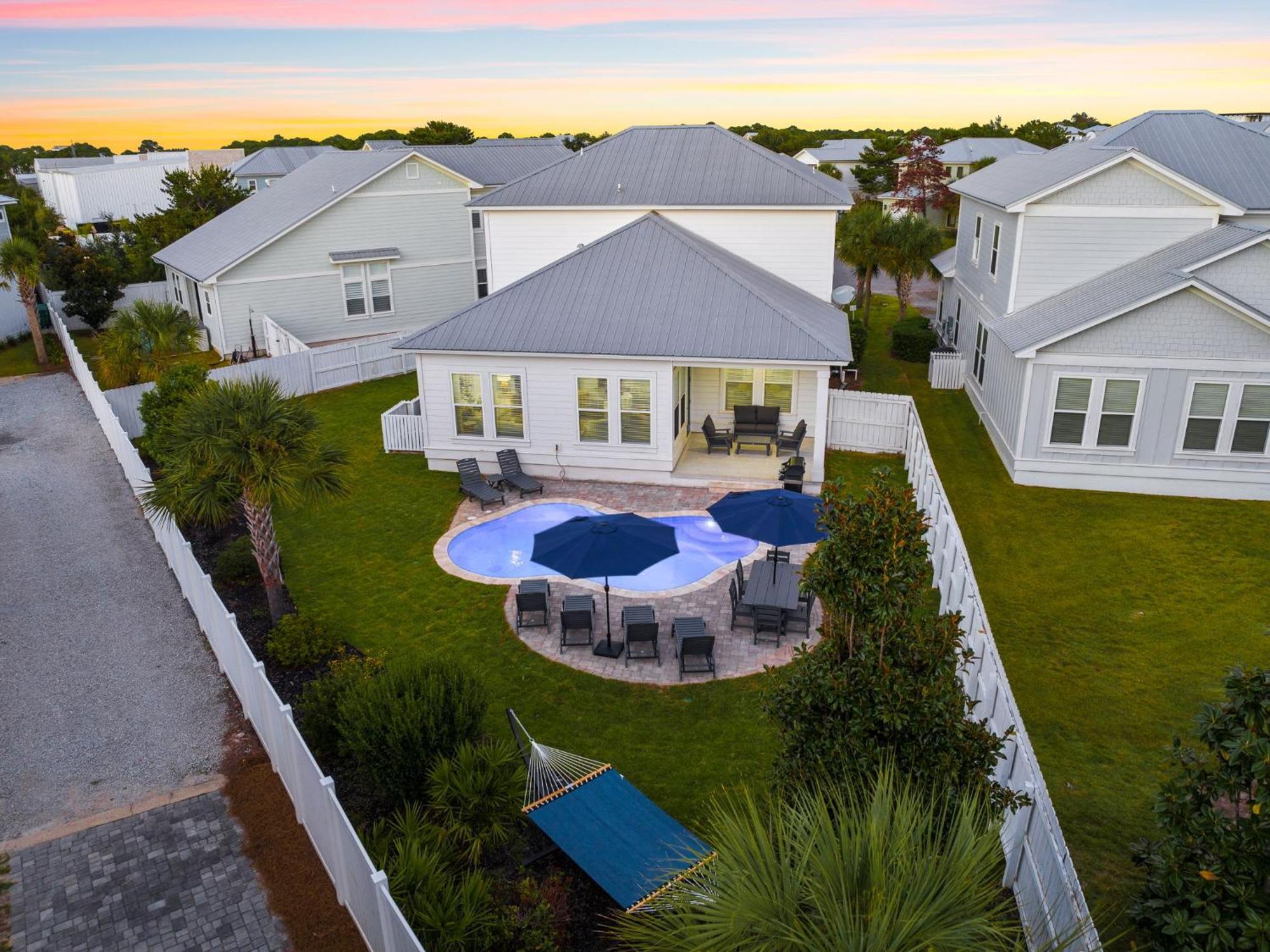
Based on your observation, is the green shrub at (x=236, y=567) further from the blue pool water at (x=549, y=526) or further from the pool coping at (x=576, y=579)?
the blue pool water at (x=549, y=526)

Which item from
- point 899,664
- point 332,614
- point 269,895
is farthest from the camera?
point 332,614

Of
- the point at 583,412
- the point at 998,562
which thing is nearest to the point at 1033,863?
the point at 998,562

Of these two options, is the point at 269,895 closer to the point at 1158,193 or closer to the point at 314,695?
the point at 314,695

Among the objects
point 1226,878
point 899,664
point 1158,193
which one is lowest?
point 1226,878

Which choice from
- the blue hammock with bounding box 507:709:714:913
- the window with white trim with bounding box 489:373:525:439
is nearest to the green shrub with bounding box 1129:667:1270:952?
the blue hammock with bounding box 507:709:714:913

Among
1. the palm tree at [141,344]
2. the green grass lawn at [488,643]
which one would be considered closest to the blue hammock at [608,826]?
the green grass lawn at [488,643]

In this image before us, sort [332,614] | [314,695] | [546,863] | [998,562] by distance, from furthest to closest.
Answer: [998,562]
[332,614]
[314,695]
[546,863]
